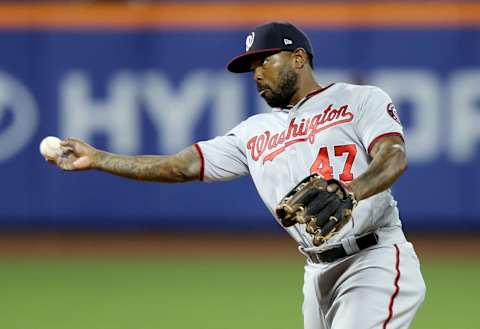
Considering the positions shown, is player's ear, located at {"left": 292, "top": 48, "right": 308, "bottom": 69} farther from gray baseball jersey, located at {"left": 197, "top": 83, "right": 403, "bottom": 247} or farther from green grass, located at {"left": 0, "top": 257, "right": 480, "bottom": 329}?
green grass, located at {"left": 0, "top": 257, "right": 480, "bottom": 329}

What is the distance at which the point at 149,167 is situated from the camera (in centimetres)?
540

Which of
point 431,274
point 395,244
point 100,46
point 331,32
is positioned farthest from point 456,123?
point 395,244

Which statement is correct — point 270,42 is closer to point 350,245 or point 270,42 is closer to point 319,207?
point 350,245

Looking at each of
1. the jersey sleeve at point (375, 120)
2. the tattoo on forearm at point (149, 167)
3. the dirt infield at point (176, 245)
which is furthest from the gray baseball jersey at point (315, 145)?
the dirt infield at point (176, 245)

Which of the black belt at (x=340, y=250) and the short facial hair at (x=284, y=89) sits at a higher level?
the short facial hair at (x=284, y=89)

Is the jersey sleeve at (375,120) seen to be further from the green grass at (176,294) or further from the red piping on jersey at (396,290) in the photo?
the green grass at (176,294)

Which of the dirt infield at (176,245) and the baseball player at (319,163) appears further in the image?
the dirt infield at (176,245)

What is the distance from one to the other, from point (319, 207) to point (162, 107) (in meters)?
9.23

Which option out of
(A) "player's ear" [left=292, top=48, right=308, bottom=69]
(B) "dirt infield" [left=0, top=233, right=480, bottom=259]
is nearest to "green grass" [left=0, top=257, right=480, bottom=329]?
(B) "dirt infield" [left=0, top=233, right=480, bottom=259]

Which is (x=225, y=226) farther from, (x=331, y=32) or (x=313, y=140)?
(x=313, y=140)

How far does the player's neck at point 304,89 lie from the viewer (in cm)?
533

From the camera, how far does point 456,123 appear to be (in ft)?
42.6

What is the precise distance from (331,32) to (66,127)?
3.59 metres

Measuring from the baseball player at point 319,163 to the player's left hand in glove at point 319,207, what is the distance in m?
0.56
